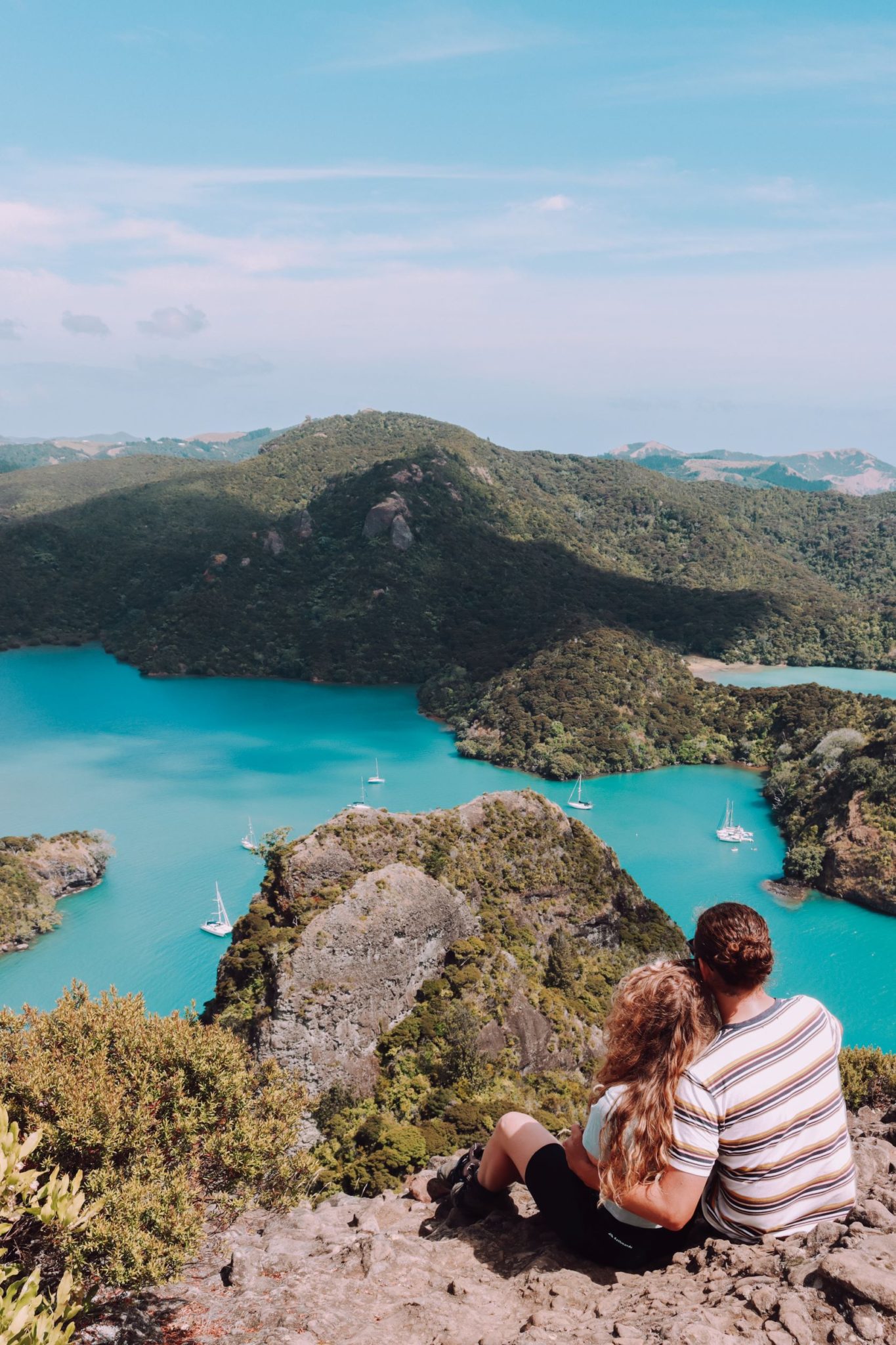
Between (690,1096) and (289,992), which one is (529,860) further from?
(690,1096)

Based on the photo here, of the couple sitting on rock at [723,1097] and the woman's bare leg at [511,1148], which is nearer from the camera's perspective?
the couple sitting on rock at [723,1097]

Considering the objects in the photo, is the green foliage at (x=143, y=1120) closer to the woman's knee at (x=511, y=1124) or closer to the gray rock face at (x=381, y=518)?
the woman's knee at (x=511, y=1124)

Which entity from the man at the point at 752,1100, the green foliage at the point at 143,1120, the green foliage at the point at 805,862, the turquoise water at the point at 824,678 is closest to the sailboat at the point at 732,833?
the green foliage at the point at 805,862

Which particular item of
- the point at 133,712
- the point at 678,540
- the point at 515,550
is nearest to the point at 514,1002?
the point at 133,712

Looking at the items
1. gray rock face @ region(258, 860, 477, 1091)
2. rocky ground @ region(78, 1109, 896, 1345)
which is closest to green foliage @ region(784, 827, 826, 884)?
gray rock face @ region(258, 860, 477, 1091)

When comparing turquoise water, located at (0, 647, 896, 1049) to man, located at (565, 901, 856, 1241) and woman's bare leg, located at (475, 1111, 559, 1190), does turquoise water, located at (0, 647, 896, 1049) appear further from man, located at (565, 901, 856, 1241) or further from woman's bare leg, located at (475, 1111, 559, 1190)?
man, located at (565, 901, 856, 1241)

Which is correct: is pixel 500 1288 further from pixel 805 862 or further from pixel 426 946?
pixel 805 862
